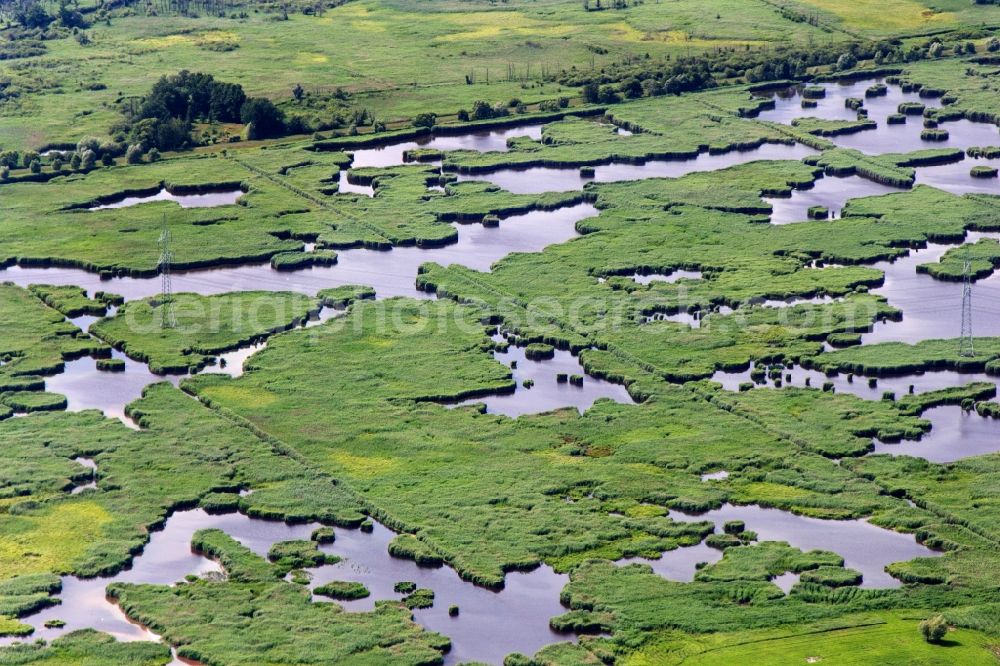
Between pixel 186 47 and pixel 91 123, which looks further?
pixel 186 47

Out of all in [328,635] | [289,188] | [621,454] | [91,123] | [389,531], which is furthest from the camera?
[91,123]

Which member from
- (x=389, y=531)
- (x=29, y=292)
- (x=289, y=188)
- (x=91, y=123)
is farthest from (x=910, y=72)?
(x=389, y=531)

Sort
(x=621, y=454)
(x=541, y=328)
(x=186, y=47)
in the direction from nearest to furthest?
1. (x=621, y=454)
2. (x=541, y=328)
3. (x=186, y=47)

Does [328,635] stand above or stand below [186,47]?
below

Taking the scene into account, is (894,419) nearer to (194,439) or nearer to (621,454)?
(621,454)

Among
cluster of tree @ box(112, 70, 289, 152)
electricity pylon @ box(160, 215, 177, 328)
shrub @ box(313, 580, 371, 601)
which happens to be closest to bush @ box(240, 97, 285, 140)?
cluster of tree @ box(112, 70, 289, 152)

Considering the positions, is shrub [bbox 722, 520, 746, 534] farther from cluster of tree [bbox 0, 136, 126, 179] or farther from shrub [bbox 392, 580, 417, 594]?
cluster of tree [bbox 0, 136, 126, 179]

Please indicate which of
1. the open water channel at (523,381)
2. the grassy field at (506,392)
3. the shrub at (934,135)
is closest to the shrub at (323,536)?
the open water channel at (523,381)
